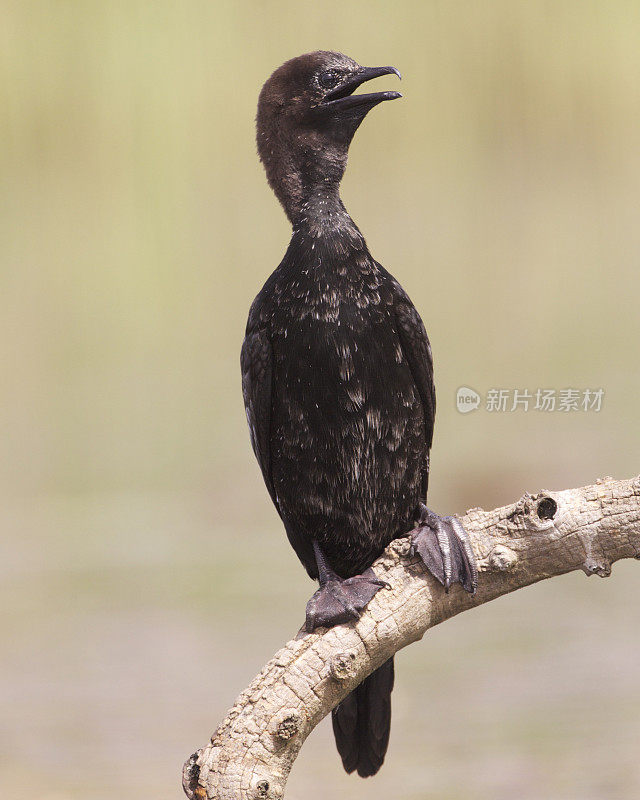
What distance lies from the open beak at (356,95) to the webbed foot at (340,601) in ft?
3.17

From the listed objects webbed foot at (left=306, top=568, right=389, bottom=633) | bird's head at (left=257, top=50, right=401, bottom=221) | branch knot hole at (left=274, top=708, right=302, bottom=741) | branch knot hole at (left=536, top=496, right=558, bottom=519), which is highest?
bird's head at (left=257, top=50, right=401, bottom=221)

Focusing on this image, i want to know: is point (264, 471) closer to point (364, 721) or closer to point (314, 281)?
point (314, 281)

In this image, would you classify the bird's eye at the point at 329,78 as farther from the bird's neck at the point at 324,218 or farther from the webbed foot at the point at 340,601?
the webbed foot at the point at 340,601

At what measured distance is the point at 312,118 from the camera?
2.00 meters

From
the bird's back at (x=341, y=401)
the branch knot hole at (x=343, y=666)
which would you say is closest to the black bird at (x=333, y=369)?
the bird's back at (x=341, y=401)

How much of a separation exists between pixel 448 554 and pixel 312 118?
0.94 meters

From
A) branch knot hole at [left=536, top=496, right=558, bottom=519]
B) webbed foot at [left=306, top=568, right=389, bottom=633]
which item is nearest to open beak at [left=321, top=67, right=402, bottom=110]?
branch knot hole at [left=536, top=496, right=558, bottom=519]

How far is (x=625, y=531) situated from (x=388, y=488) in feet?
1.60

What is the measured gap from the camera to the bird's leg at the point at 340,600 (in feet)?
5.92

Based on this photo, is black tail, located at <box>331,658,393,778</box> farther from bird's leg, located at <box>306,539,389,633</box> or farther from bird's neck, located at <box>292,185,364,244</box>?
bird's neck, located at <box>292,185,364,244</box>

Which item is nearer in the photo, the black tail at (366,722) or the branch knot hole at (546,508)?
the branch knot hole at (546,508)

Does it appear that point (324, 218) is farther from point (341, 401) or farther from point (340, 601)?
point (340, 601)

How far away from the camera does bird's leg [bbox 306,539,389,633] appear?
5.92 ft

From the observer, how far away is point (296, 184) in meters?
2.03
